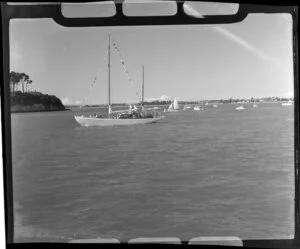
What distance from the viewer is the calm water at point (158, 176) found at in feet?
4.70

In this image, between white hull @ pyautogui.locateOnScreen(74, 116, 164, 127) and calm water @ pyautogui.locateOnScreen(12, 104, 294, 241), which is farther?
white hull @ pyautogui.locateOnScreen(74, 116, 164, 127)

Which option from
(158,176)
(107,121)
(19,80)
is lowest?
(158,176)

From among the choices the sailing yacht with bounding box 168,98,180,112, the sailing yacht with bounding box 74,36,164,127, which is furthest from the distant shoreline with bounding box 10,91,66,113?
the sailing yacht with bounding box 168,98,180,112

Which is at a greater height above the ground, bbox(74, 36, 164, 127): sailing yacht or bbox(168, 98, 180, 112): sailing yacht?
bbox(168, 98, 180, 112): sailing yacht

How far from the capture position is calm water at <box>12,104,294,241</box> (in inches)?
56.4

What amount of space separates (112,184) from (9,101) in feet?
1.83

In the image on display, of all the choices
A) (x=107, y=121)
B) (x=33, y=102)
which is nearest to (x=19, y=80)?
(x=33, y=102)

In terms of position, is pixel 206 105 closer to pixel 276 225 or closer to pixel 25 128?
pixel 276 225

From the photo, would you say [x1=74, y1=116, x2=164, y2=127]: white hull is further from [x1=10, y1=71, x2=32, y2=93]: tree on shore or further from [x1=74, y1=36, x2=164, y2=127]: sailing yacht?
[x1=10, y1=71, x2=32, y2=93]: tree on shore

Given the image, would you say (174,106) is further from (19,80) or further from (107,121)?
(19,80)

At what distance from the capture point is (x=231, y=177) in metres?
1.58

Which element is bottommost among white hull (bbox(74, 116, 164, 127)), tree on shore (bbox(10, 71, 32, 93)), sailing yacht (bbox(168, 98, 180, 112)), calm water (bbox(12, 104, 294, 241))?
calm water (bbox(12, 104, 294, 241))

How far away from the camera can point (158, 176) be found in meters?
1.62

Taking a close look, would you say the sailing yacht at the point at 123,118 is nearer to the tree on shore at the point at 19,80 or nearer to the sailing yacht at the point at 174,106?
the sailing yacht at the point at 174,106
